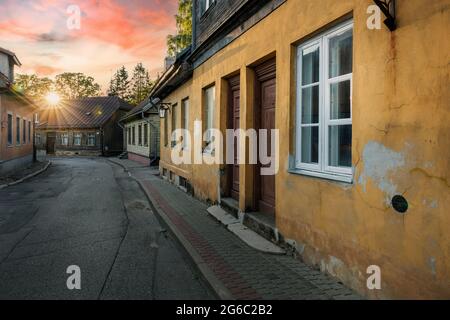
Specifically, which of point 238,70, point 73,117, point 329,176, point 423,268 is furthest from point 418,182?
point 73,117

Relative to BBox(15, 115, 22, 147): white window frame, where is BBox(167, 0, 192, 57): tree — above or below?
above

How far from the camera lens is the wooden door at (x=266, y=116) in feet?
21.5

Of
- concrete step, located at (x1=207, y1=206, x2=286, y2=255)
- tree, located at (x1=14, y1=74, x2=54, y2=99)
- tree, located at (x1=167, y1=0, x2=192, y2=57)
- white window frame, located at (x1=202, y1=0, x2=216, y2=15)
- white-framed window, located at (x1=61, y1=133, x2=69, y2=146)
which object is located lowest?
concrete step, located at (x1=207, y1=206, x2=286, y2=255)

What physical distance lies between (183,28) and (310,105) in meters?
26.1

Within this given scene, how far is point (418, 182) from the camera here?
10.5 feet

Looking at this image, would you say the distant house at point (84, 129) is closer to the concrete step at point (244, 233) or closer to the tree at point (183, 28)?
the tree at point (183, 28)

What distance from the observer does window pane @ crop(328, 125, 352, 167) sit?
438cm

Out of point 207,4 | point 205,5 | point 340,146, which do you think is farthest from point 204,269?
point 205,5

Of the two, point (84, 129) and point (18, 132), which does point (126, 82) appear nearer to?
point (84, 129)

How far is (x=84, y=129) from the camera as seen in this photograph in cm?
4428

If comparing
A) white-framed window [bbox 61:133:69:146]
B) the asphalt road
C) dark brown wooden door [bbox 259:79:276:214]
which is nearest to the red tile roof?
white-framed window [bbox 61:133:69:146]

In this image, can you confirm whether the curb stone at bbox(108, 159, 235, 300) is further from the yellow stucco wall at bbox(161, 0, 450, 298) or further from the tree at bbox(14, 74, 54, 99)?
the tree at bbox(14, 74, 54, 99)

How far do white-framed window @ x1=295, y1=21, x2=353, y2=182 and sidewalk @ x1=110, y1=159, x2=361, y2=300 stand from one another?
1.15 m
